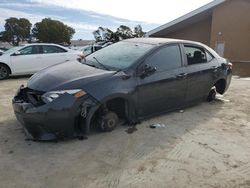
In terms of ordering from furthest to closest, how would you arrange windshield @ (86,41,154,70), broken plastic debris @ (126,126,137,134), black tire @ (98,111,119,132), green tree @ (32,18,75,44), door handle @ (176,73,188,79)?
1. green tree @ (32,18,75,44)
2. door handle @ (176,73,188,79)
3. windshield @ (86,41,154,70)
4. broken plastic debris @ (126,126,137,134)
5. black tire @ (98,111,119,132)

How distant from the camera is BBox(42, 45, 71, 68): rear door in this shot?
11422 millimetres

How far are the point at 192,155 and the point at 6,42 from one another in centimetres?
6240

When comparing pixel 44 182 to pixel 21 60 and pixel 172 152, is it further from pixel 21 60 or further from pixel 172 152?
pixel 21 60

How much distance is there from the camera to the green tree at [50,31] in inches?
2215

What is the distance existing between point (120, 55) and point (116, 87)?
103cm

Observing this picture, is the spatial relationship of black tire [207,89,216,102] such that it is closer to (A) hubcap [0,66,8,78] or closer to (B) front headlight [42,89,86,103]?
(B) front headlight [42,89,86,103]

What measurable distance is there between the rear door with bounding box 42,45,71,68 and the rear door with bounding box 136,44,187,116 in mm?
6816

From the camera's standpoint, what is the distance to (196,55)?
6.37 meters

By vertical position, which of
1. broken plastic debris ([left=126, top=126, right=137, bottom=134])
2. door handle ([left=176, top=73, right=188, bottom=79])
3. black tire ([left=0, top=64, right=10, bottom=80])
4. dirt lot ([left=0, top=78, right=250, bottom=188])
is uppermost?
door handle ([left=176, top=73, right=188, bottom=79])

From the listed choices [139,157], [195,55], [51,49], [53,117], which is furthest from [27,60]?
[139,157]

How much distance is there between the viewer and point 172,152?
14.0 ft

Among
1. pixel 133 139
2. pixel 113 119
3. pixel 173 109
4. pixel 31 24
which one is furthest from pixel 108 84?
pixel 31 24

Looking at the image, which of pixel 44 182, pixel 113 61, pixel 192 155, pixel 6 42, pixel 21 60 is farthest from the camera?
pixel 6 42

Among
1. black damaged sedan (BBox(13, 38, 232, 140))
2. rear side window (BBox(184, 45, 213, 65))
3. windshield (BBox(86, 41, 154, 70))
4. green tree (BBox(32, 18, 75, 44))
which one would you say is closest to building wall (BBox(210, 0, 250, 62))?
black damaged sedan (BBox(13, 38, 232, 140))
